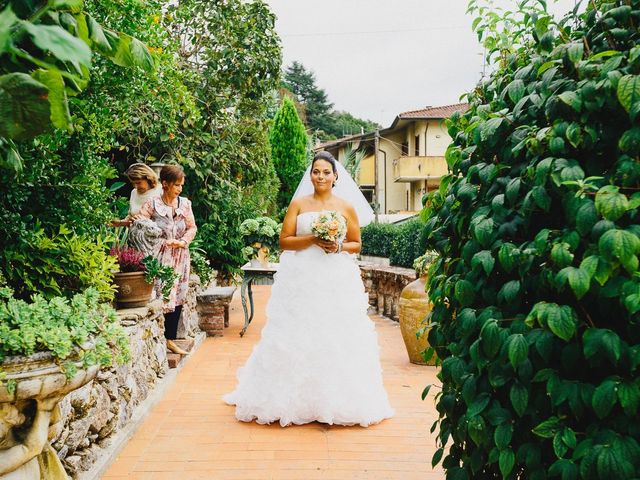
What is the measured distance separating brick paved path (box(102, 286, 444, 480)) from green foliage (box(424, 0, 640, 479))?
1840 millimetres

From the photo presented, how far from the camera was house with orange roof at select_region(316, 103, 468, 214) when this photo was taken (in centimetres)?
3181

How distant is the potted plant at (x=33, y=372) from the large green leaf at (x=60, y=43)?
159 centimetres

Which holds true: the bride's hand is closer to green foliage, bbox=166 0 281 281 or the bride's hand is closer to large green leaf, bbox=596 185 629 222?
large green leaf, bbox=596 185 629 222

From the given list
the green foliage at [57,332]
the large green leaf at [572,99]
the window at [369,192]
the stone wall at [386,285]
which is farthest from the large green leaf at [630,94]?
the window at [369,192]

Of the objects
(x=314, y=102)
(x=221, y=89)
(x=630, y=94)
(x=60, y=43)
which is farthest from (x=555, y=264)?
(x=314, y=102)

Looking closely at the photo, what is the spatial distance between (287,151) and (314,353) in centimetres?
1876

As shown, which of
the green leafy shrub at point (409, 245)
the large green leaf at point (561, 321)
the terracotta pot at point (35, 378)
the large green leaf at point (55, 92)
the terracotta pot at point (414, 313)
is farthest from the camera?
the green leafy shrub at point (409, 245)

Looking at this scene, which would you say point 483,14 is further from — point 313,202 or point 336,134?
point 336,134

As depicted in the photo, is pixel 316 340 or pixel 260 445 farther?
pixel 316 340

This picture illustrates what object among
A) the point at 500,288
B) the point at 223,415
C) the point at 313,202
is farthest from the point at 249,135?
the point at 500,288

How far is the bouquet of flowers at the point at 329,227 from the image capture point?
16.3 feet

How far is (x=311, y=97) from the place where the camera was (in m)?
61.8

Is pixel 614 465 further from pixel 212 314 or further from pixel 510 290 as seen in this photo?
pixel 212 314

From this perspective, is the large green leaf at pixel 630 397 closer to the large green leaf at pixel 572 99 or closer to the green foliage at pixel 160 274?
the large green leaf at pixel 572 99
